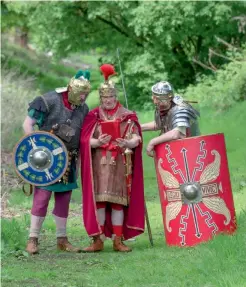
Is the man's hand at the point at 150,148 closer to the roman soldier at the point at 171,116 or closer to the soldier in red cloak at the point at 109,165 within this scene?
the roman soldier at the point at 171,116

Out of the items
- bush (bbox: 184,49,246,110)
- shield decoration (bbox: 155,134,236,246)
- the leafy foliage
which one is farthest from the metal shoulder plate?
the leafy foliage

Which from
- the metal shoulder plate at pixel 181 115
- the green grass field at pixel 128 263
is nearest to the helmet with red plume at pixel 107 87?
the metal shoulder plate at pixel 181 115

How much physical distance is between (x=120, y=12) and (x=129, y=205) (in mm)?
19517

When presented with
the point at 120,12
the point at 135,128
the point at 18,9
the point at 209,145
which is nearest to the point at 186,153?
the point at 209,145

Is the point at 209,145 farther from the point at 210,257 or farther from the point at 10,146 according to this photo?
the point at 10,146

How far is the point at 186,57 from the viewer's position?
1104 inches

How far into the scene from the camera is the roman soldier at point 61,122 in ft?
28.2

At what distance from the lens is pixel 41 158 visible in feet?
27.9

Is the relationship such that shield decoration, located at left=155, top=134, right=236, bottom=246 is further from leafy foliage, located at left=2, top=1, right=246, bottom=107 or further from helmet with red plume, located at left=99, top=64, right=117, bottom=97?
leafy foliage, located at left=2, top=1, right=246, bottom=107

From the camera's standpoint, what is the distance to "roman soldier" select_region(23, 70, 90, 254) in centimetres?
859

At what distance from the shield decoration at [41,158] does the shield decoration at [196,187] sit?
0.93 meters

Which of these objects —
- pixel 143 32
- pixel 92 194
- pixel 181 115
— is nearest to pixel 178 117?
pixel 181 115

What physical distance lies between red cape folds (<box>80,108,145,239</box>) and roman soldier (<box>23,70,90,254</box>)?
103mm

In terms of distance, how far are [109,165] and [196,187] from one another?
0.92 metres
